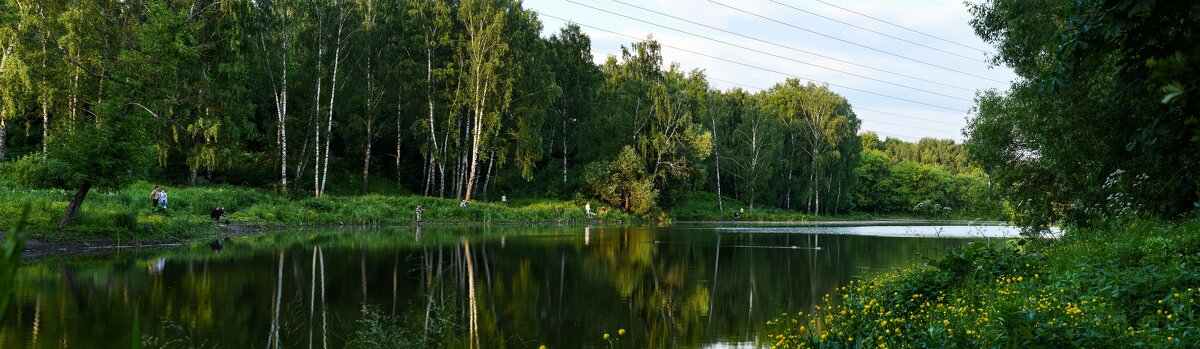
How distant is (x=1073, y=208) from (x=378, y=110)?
44936mm

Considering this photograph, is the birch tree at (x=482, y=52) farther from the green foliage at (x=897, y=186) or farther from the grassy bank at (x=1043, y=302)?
the green foliage at (x=897, y=186)

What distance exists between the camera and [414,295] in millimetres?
15062

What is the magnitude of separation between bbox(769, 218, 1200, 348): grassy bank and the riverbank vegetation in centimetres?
2

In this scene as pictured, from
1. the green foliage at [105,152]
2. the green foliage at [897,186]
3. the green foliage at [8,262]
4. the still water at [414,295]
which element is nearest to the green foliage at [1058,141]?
the still water at [414,295]

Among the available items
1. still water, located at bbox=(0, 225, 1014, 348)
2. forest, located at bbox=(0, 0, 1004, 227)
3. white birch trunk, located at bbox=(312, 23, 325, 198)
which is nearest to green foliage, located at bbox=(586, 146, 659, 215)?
forest, located at bbox=(0, 0, 1004, 227)

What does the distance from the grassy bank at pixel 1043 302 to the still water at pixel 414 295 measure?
3.97 ft

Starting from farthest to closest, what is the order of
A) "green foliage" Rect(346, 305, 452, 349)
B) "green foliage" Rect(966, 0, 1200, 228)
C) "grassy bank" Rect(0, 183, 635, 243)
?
"grassy bank" Rect(0, 183, 635, 243)
"green foliage" Rect(966, 0, 1200, 228)
"green foliage" Rect(346, 305, 452, 349)

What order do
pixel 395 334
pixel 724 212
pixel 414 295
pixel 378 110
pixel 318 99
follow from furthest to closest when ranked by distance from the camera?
pixel 724 212 < pixel 378 110 < pixel 318 99 < pixel 414 295 < pixel 395 334

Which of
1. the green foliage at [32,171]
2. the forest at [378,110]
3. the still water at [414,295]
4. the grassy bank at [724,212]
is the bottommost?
the still water at [414,295]

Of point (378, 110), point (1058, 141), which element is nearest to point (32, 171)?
point (1058, 141)

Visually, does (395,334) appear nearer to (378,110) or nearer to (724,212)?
(378,110)

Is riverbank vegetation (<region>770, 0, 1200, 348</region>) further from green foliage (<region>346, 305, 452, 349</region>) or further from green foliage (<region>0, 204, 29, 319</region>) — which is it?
green foliage (<region>346, 305, 452, 349</region>)

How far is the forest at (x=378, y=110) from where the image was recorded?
30078mm

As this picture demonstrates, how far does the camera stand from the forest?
98.7ft
